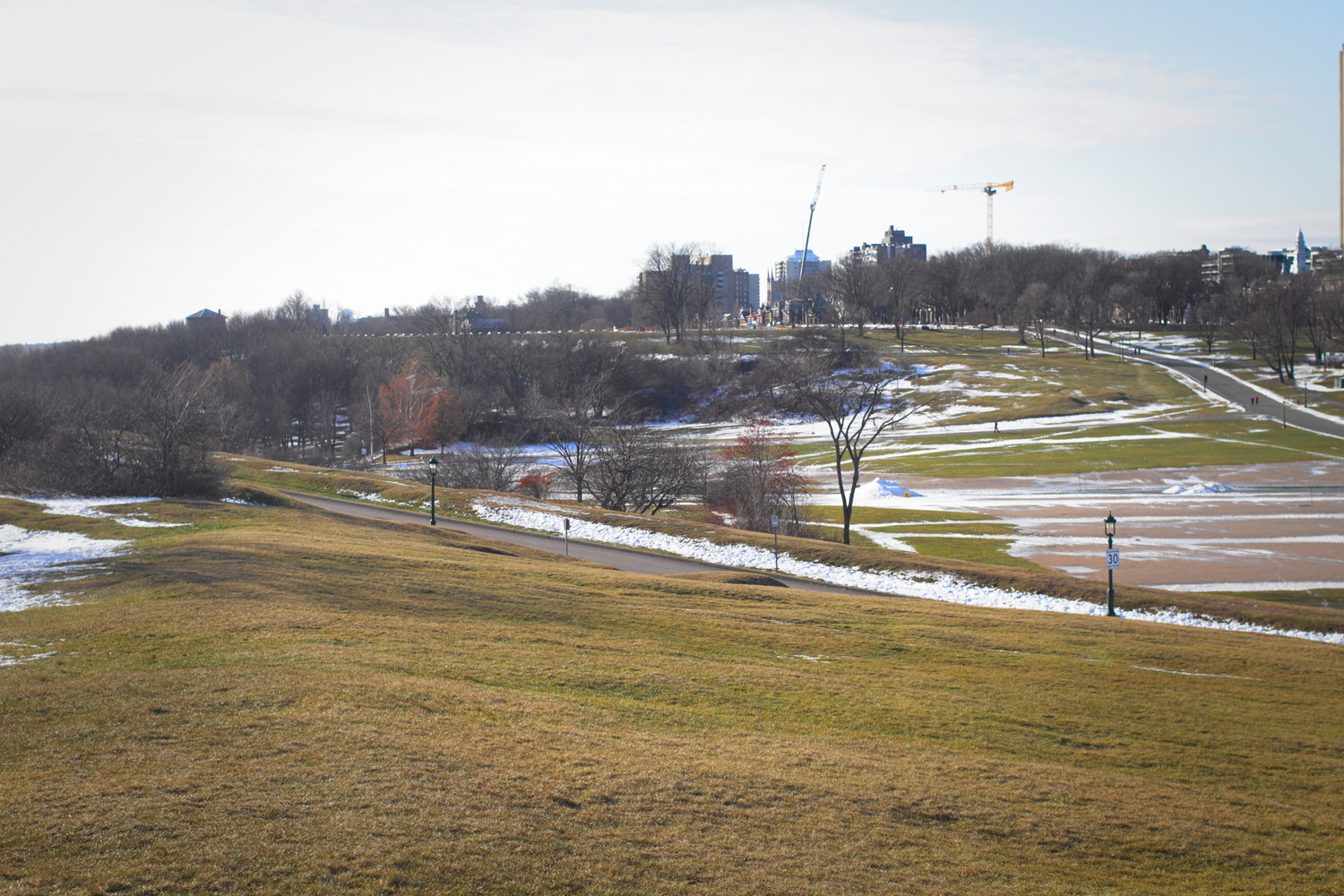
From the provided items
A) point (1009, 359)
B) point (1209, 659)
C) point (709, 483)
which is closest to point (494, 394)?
point (709, 483)

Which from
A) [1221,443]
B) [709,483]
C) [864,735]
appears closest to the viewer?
[864,735]

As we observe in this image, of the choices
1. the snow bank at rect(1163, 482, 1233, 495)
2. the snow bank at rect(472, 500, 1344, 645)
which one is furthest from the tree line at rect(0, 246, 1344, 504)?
the snow bank at rect(1163, 482, 1233, 495)

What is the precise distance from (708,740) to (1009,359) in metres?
119

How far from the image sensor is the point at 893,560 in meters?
30.7

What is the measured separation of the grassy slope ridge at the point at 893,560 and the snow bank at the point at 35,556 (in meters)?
14.8

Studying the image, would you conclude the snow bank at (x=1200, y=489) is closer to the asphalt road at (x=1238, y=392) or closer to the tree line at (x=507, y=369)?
the tree line at (x=507, y=369)

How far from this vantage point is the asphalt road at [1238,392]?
242ft

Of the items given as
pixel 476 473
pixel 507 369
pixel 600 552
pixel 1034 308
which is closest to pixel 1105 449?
pixel 476 473

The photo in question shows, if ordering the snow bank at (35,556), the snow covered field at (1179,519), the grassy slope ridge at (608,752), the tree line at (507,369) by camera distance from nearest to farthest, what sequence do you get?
the grassy slope ridge at (608,752) < the snow bank at (35,556) < the snow covered field at (1179,519) < the tree line at (507,369)

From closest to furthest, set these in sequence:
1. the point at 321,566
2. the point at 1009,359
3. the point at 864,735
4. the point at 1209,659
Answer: the point at 864,735
the point at 1209,659
the point at 321,566
the point at 1009,359

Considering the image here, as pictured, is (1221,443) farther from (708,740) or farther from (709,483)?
(708,740)

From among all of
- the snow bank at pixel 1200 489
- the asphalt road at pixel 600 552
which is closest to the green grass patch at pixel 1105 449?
the snow bank at pixel 1200 489

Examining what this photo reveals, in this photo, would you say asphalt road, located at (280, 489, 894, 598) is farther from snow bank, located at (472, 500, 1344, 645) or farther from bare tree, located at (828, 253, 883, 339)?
bare tree, located at (828, 253, 883, 339)

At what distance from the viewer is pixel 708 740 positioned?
33.8 feet
